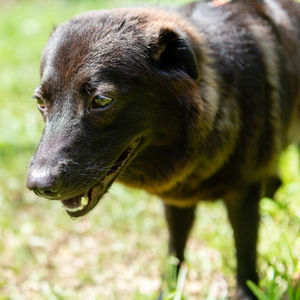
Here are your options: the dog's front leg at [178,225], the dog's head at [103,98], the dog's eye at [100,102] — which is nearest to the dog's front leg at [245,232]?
the dog's front leg at [178,225]

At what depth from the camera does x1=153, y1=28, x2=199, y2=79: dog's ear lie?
89.4 inches

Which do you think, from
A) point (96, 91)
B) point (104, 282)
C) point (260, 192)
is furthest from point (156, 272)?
point (96, 91)

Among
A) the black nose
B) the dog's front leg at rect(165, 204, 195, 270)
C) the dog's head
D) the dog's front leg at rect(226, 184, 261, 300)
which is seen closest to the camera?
the black nose

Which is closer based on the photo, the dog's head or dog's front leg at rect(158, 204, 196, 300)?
the dog's head

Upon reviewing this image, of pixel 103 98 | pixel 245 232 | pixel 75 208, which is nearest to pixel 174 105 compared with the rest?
pixel 103 98

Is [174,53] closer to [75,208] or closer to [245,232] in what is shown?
[75,208]

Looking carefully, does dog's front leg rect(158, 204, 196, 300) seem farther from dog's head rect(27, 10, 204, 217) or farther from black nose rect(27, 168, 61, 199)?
black nose rect(27, 168, 61, 199)

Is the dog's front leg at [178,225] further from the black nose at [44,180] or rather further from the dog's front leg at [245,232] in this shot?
the black nose at [44,180]

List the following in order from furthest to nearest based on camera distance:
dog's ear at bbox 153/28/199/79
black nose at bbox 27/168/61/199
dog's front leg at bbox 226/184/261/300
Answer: dog's front leg at bbox 226/184/261/300 → dog's ear at bbox 153/28/199/79 → black nose at bbox 27/168/61/199

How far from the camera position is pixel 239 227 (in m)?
2.89

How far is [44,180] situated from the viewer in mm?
2020

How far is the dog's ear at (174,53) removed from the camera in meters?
2.27

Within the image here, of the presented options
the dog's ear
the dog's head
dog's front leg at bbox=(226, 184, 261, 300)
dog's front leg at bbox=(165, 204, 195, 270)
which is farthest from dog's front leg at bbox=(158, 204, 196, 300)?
the dog's ear

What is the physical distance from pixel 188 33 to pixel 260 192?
1.04 meters
